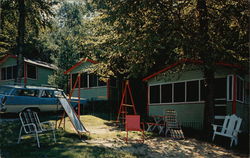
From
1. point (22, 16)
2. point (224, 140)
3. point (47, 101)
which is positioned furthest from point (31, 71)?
point (224, 140)

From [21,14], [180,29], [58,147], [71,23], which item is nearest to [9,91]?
[21,14]

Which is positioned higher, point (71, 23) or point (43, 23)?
point (71, 23)

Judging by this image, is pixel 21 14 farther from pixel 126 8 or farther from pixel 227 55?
pixel 227 55

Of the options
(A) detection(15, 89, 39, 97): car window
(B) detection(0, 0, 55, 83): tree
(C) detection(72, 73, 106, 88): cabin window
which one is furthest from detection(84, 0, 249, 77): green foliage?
(C) detection(72, 73, 106, 88): cabin window

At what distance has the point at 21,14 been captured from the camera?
48.7 feet

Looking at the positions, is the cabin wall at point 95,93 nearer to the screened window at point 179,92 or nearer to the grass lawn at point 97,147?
the screened window at point 179,92

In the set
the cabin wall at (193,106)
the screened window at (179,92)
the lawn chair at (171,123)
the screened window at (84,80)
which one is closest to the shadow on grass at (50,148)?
the lawn chair at (171,123)

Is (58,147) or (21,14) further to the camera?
(21,14)

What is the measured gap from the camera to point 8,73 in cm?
2664

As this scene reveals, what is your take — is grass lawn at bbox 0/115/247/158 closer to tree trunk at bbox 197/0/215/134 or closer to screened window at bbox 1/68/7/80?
tree trunk at bbox 197/0/215/134

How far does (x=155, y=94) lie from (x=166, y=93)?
0.96 m

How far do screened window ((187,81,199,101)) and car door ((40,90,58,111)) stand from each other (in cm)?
870

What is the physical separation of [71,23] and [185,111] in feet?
134

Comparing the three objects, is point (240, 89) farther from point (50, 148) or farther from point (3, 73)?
point (3, 73)
